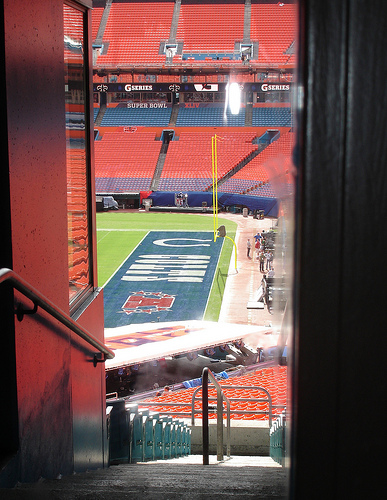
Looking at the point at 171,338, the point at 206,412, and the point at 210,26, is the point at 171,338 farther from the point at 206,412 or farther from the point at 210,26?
the point at 210,26

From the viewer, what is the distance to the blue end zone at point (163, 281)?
45.4 feet

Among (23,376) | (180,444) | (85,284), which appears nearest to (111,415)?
(85,284)

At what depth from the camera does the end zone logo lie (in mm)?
14117

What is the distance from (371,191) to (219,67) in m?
36.3

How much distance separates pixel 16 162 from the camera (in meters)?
2.31

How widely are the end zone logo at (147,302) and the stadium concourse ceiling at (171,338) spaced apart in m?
1.39

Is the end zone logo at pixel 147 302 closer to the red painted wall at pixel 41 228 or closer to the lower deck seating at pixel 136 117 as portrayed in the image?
the red painted wall at pixel 41 228

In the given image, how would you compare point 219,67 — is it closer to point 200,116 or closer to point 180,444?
point 200,116

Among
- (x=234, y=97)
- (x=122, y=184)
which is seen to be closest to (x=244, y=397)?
(x=122, y=184)

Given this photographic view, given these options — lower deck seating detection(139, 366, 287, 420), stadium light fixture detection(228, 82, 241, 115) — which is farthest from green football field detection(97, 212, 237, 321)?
stadium light fixture detection(228, 82, 241, 115)

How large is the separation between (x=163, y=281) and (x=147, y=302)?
2079 millimetres

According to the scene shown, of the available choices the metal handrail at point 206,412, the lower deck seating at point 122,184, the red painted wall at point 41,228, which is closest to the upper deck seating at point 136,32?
the lower deck seating at point 122,184

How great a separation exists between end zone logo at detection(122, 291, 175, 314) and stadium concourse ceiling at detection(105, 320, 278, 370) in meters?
1.39

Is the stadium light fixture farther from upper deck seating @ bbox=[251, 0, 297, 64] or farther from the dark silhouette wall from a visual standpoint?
the dark silhouette wall
